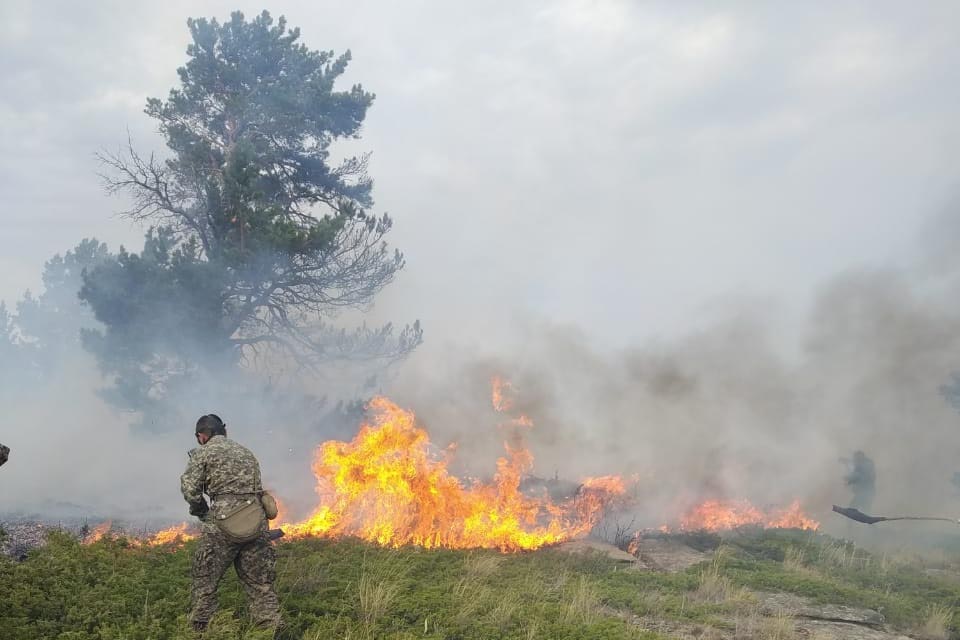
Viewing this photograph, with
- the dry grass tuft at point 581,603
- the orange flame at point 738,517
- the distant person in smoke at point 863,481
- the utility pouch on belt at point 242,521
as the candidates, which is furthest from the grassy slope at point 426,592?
the distant person in smoke at point 863,481

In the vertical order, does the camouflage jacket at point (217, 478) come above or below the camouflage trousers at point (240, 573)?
above

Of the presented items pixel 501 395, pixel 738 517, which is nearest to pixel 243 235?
pixel 501 395

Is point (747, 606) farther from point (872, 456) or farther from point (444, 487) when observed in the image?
point (872, 456)

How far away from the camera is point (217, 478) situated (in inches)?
244

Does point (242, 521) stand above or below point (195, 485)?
below

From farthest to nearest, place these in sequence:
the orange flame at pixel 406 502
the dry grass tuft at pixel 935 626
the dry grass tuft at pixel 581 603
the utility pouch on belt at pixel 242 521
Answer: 1. the orange flame at pixel 406 502
2. the dry grass tuft at pixel 935 626
3. the dry grass tuft at pixel 581 603
4. the utility pouch on belt at pixel 242 521

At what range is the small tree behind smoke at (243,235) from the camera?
1781 cm

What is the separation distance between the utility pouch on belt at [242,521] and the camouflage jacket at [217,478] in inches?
2.3

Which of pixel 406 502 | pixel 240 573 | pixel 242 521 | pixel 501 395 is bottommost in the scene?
pixel 240 573

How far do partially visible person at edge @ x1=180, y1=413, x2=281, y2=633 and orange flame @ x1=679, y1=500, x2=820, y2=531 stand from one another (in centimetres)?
1378

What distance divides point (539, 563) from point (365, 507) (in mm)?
3659

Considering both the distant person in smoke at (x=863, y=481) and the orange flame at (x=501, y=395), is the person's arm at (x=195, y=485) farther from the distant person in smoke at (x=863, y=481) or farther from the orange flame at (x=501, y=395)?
the distant person in smoke at (x=863, y=481)

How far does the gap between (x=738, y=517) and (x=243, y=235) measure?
17.0 m

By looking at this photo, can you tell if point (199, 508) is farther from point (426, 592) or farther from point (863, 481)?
point (863, 481)
